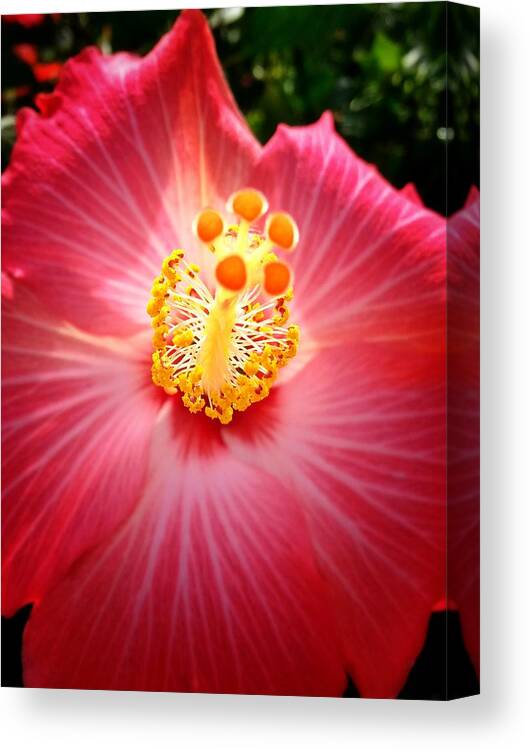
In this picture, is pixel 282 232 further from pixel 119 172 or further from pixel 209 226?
pixel 119 172

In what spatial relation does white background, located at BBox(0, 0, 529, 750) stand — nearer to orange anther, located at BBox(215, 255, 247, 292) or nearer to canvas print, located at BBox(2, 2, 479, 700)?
canvas print, located at BBox(2, 2, 479, 700)

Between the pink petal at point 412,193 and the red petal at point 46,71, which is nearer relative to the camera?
the pink petal at point 412,193

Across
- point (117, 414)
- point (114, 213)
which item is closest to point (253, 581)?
point (117, 414)

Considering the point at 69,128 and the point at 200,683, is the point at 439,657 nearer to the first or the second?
the point at 200,683

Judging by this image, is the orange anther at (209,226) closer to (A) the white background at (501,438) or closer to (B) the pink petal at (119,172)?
(B) the pink petal at (119,172)

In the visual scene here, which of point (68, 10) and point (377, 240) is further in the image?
point (68, 10)

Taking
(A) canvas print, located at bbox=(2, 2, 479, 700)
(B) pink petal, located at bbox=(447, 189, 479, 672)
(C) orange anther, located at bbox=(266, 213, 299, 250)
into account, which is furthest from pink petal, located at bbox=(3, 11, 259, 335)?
(B) pink petal, located at bbox=(447, 189, 479, 672)

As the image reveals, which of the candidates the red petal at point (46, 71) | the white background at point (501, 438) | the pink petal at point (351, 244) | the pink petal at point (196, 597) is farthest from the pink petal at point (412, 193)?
the red petal at point (46, 71)

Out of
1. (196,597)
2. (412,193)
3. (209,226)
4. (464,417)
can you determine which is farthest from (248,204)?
(196,597)
